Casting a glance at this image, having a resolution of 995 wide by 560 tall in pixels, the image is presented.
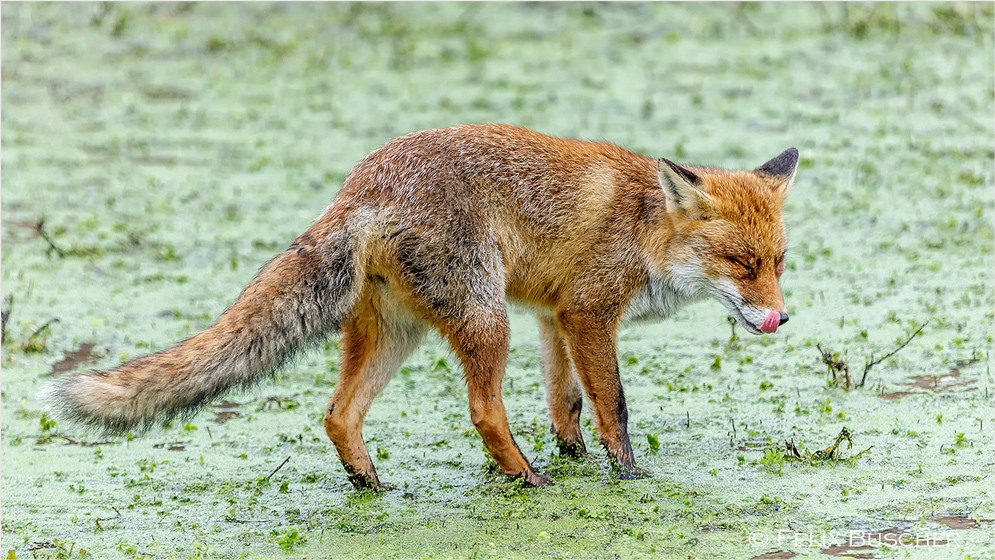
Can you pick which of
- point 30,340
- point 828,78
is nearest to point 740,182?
point 30,340

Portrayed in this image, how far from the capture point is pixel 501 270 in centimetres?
608

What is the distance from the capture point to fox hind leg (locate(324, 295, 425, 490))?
6168 mm

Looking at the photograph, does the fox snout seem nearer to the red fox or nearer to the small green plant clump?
the red fox

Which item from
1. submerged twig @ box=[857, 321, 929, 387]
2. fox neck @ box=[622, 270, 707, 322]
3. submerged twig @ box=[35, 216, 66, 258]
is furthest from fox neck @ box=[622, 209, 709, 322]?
submerged twig @ box=[35, 216, 66, 258]

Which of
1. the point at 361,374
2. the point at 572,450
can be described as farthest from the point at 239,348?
the point at 572,450

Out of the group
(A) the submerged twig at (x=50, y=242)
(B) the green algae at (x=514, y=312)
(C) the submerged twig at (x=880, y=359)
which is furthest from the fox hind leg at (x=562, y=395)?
(A) the submerged twig at (x=50, y=242)

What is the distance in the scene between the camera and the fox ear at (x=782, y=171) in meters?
6.61

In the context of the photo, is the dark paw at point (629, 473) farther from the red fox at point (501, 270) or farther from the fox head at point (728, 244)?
the fox head at point (728, 244)

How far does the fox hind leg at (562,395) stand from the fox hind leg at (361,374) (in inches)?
31.7

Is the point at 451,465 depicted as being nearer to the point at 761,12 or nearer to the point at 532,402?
the point at 532,402

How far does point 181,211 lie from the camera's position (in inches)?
444

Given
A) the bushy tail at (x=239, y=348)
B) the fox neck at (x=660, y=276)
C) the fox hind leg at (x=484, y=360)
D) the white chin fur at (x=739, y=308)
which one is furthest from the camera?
the fox neck at (x=660, y=276)

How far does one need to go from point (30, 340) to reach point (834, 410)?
541 centimetres

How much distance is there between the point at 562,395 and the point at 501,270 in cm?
94
